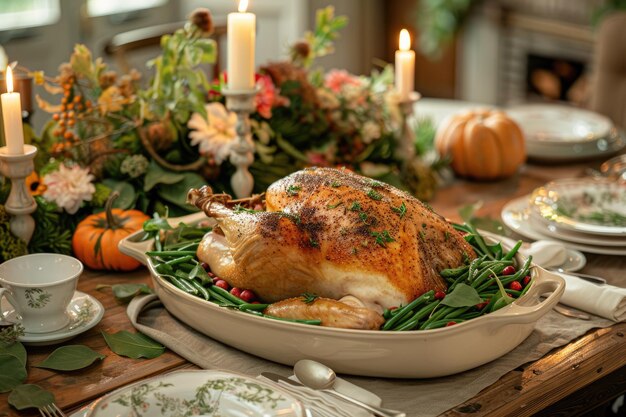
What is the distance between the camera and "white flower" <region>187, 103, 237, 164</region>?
6.72 feet

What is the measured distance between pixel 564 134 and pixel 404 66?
765 millimetres

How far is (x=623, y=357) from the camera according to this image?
4.99ft

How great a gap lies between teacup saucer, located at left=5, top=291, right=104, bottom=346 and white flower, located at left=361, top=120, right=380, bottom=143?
0.97 metres

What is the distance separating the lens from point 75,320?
1521 mm

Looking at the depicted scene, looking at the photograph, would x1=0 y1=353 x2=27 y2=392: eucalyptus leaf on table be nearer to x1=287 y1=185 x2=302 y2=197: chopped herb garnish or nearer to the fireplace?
x1=287 y1=185 x2=302 y2=197: chopped herb garnish

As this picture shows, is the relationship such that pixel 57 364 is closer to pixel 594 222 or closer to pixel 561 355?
pixel 561 355

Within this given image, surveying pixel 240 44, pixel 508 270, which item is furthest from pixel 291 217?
pixel 240 44

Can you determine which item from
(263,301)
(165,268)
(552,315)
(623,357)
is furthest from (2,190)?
(623,357)

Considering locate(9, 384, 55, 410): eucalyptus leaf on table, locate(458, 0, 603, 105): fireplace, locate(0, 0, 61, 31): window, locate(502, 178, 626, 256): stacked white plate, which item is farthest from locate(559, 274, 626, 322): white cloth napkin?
locate(0, 0, 61, 31): window

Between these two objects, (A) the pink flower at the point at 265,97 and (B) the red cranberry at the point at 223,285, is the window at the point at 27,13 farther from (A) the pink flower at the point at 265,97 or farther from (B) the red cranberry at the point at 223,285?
(B) the red cranberry at the point at 223,285

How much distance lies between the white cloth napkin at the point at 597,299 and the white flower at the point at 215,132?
872 millimetres

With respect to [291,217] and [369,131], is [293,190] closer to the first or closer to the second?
[291,217]

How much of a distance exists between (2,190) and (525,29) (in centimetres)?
433

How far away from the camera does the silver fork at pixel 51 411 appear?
1.26m
